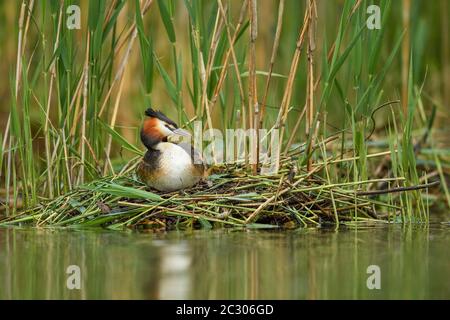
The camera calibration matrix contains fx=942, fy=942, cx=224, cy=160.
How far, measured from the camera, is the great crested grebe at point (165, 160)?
6.29 m

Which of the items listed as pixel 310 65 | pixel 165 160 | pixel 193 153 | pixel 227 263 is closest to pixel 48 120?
pixel 165 160

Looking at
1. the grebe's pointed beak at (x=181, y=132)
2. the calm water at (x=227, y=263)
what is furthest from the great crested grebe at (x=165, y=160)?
the calm water at (x=227, y=263)

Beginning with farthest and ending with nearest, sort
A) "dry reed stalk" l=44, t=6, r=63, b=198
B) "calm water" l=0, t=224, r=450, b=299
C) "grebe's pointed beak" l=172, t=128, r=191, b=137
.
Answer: "dry reed stalk" l=44, t=6, r=63, b=198 < "grebe's pointed beak" l=172, t=128, r=191, b=137 < "calm water" l=0, t=224, r=450, b=299

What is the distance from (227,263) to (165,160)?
62.1 inches

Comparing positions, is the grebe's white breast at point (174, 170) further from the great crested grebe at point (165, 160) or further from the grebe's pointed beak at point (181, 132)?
the grebe's pointed beak at point (181, 132)

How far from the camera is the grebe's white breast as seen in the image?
6.28 m

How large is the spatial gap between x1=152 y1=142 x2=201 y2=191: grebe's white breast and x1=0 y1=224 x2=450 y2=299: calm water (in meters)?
0.55

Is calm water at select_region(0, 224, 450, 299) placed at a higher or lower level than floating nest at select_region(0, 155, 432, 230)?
lower

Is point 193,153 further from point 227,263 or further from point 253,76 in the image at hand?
point 227,263

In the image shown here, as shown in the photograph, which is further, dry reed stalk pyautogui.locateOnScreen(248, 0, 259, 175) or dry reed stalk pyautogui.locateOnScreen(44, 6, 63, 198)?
dry reed stalk pyautogui.locateOnScreen(44, 6, 63, 198)

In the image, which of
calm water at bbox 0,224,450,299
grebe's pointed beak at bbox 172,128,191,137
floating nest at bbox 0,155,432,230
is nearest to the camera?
calm water at bbox 0,224,450,299

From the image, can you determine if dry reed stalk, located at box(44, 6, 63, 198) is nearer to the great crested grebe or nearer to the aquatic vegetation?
the aquatic vegetation

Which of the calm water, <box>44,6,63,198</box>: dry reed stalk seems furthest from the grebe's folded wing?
<box>44,6,63,198</box>: dry reed stalk
